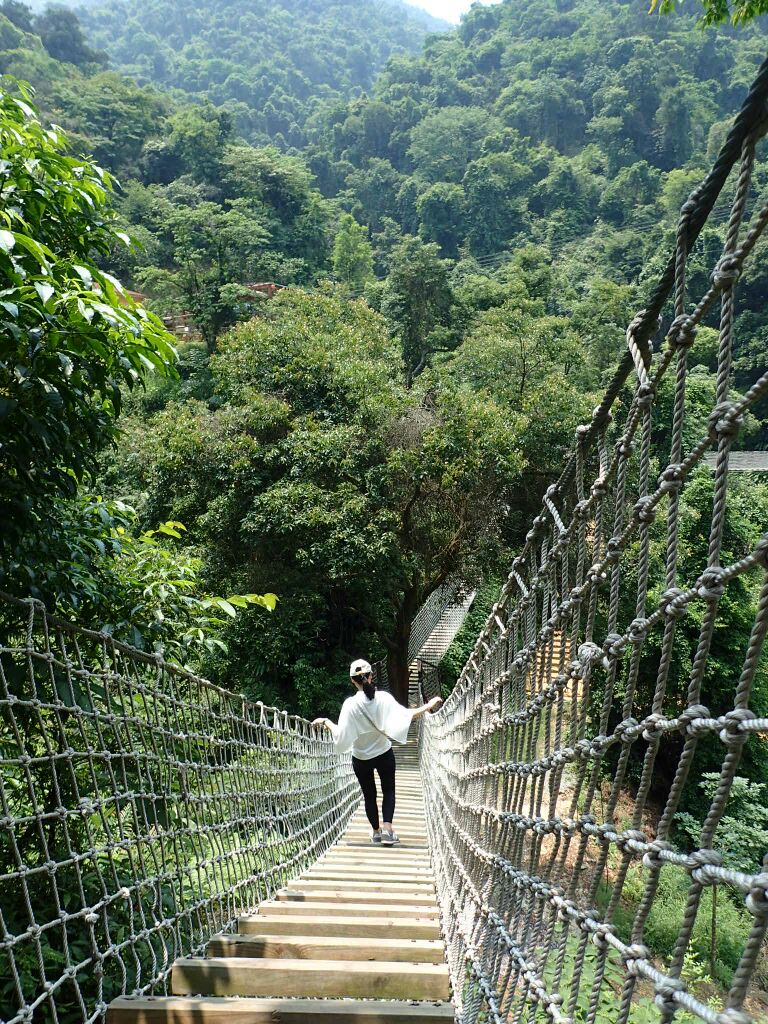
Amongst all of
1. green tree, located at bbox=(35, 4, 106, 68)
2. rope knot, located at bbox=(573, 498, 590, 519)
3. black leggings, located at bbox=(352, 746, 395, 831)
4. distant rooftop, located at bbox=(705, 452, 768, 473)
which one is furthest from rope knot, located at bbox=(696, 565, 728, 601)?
green tree, located at bbox=(35, 4, 106, 68)

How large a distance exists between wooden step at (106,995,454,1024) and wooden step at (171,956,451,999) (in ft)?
0.76

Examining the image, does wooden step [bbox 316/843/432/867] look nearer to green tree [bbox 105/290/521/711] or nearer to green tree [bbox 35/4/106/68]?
green tree [bbox 105/290/521/711]

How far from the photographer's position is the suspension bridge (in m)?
0.69

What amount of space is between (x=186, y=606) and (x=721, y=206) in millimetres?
32823

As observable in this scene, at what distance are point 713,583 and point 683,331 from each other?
0.32 metres

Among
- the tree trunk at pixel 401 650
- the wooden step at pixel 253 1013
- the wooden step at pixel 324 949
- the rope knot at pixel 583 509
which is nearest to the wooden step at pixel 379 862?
the wooden step at pixel 324 949

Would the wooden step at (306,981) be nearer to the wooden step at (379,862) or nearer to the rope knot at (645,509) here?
the rope knot at (645,509)

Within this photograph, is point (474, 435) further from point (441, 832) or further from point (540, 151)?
point (540, 151)

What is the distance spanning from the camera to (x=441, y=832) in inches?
112

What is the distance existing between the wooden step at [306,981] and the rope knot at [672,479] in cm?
114

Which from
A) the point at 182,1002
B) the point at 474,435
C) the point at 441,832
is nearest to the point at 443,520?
the point at 474,435

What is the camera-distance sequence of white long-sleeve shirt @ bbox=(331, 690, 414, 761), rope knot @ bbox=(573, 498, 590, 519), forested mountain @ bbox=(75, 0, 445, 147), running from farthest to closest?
1. forested mountain @ bbox=(75, 0, 445, 147)
2. white long-sleeve shirt @ bbox=(331, 690, 414, 761)
3. rope knot @ bbox=(573, 498, 590, 519)

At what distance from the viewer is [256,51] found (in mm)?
59625

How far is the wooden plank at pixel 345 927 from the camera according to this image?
1.89 m
